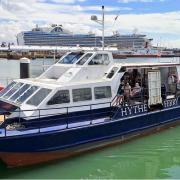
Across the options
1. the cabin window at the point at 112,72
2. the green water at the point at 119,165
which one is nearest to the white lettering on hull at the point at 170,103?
the green water at the point at 119,165

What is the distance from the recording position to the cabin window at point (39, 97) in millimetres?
12412

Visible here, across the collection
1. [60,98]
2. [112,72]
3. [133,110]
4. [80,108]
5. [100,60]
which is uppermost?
[100,60]

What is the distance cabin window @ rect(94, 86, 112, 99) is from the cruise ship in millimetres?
100638

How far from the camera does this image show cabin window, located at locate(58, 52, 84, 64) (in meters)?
14.5

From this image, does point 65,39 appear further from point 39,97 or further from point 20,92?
point 39,97

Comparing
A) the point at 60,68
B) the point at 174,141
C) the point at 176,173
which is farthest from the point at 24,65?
the point at 176,173

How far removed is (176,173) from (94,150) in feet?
9.37

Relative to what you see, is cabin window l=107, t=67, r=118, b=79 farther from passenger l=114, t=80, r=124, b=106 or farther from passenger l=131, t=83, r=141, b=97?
passenger l=131, t=83, r=141, b=97

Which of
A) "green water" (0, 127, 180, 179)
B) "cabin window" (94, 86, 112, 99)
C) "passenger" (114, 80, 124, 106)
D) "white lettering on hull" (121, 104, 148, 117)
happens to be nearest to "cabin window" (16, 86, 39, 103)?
"cabin window" (94, 86, 112, 99)

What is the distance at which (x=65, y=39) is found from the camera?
4975 inches

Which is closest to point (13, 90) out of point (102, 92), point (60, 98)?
point (60, 98)

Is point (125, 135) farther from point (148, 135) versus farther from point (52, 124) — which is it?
point (52, 124)

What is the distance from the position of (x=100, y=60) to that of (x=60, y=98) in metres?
2.78

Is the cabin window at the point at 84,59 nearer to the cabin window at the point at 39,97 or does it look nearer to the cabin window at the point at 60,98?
the cabin window at the point at 60,98
